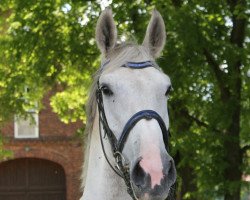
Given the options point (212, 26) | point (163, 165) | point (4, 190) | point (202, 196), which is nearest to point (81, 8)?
point (212, 26)

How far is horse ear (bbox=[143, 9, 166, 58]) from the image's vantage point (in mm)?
4484

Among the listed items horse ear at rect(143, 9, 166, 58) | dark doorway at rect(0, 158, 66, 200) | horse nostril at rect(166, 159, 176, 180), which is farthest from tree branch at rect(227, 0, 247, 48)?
dark doorway at rect(0, 158, 66, 200)

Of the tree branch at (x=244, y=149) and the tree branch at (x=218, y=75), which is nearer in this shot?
the tree branch at (x=218, y=75)

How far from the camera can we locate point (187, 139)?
38.4 feet

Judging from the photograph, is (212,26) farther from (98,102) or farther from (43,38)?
(98,102)

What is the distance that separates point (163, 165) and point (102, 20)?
128 centimetres

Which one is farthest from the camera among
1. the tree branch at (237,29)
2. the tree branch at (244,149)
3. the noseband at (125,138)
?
the tree branch at (244,149)

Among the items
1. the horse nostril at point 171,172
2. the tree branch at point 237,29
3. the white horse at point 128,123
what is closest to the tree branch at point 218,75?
the tree branch at point 237,29

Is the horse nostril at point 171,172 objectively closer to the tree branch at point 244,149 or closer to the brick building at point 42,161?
the tree branch at point 244,149

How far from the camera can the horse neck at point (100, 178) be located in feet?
13.2

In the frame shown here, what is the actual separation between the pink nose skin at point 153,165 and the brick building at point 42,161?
80.5 feet

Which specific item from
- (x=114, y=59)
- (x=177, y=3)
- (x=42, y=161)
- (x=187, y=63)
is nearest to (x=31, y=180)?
(x=42, y=161)

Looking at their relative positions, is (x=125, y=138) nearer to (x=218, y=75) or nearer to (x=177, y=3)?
(x=218, y=75)

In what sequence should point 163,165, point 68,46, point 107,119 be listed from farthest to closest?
point 68,46
point 107,119
point 163,165
